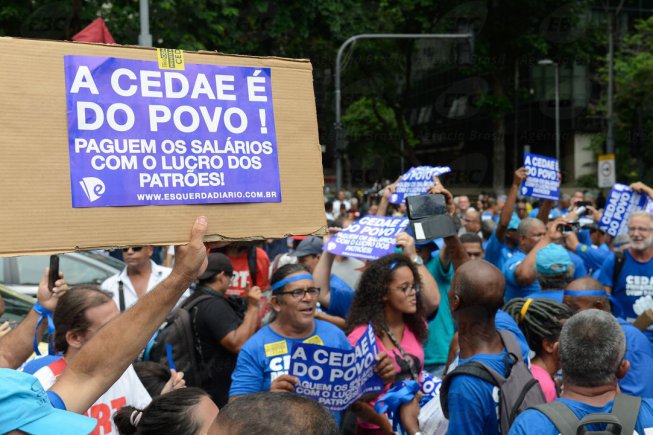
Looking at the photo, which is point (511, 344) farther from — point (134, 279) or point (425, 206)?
point (134, 279)

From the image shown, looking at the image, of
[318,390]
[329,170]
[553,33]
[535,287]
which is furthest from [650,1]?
[318,390]

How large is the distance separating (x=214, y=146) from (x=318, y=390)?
150 cm

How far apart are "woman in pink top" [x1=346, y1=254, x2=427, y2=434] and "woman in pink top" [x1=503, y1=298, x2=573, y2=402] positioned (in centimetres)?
71

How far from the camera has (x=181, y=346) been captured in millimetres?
4520

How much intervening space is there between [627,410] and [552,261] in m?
2.47

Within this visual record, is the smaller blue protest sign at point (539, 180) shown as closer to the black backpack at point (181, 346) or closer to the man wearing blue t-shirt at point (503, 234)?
the man wearing blue t-shirt at point (503, 234)

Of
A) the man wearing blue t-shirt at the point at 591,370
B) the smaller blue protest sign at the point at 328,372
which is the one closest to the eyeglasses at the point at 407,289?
the smaller blue protest sign at the point at 328,372

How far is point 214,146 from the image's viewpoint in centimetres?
253

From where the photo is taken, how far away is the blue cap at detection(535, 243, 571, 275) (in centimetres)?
491

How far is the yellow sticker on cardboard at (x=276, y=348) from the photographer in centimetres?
381

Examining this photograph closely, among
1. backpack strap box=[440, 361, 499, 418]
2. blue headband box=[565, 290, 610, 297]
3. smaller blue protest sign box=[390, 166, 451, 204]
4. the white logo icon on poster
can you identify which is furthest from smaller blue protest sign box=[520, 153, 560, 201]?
the white logo icon on poster

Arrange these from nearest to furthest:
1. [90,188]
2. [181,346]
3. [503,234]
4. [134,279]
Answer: [90,188], [181,346], [134,279], [503,234]

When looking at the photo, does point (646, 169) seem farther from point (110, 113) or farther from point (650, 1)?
point (110, 113)

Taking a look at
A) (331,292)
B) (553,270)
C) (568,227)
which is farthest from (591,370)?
(568,227)
